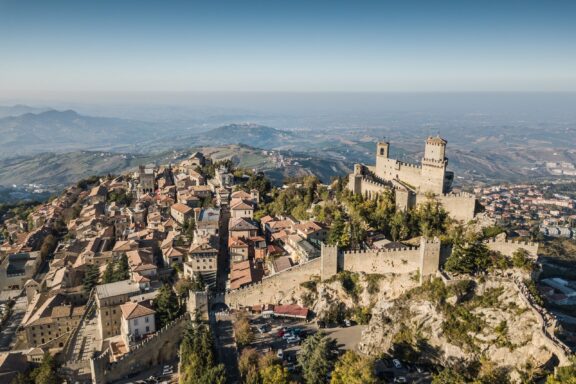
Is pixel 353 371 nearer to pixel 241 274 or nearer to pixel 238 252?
pixel 241 274

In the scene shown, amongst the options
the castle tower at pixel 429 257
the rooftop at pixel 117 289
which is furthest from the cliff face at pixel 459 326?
the rooftop at pixel 117 289

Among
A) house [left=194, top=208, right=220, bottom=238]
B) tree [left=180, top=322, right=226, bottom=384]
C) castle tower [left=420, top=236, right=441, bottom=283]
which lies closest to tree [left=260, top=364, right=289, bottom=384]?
tree [left=180, top=322, right=226, bottom=384]

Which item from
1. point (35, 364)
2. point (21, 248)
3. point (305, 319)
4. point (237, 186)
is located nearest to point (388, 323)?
point (305, 319)

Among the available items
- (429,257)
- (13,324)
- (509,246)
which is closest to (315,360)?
(429,257)

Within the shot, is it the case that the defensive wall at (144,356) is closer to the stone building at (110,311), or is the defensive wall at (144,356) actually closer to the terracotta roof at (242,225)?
the stone building at (110,311)

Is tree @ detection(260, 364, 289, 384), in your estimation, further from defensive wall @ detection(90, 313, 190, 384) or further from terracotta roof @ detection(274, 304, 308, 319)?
defensive wall @ detection(90, 313, 190, 384)

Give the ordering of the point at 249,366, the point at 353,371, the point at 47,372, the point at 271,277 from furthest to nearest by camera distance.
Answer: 1. the point at 271,277
2. the point at 47,372
3. the point at 249,366
4. the point at 353,371
